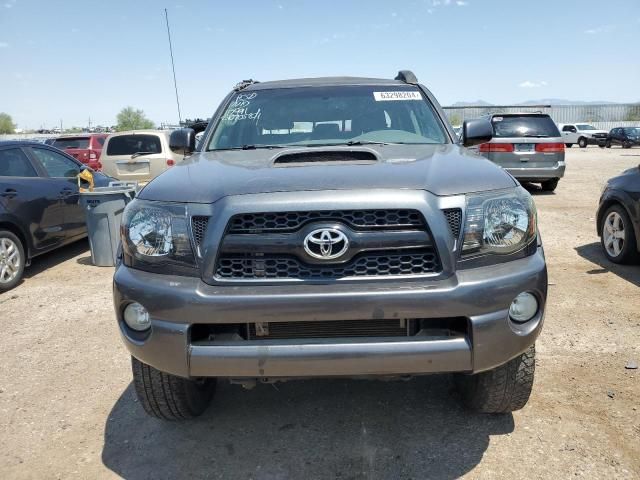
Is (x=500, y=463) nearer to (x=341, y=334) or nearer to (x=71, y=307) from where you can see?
(x=341, y=334)

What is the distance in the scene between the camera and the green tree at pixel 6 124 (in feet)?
267

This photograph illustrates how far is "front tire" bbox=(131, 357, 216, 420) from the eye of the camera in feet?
8.70

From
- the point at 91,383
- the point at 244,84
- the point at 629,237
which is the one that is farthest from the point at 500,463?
the point at 629,237

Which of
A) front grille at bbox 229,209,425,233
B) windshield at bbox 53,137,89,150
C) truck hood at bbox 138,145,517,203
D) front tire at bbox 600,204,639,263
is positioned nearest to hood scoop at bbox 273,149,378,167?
truck hood at bbox 138,145,517,203

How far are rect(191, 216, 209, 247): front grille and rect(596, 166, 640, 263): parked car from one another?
4.86 metres

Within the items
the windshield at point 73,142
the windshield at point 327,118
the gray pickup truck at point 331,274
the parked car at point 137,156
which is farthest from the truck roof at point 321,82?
the windshield at point 73,142

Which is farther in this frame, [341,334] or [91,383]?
[91,383]

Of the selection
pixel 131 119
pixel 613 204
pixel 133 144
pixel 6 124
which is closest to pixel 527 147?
pixel 613 204

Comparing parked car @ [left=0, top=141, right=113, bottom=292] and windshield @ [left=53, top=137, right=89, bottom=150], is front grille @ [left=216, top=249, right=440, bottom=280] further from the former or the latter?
windshield @ [left=53, top=137, right=89, bottom=150]

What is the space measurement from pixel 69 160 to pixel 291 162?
5829 mm

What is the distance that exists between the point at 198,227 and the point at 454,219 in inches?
42.7

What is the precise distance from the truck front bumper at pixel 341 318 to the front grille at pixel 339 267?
2.2 inches

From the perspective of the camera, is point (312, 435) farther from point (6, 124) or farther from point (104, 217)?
point (6, 124)

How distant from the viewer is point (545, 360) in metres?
3.58
